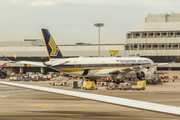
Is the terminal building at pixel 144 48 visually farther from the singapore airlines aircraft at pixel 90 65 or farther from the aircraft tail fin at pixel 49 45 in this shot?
the aircraft tail fin at pixel 49 45

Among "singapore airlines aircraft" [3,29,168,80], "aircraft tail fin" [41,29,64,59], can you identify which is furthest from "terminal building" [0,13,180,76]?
"aircraft tail fin" [41,29,64,59]

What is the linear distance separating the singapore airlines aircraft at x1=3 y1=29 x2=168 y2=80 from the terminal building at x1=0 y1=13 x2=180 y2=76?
26532 mm

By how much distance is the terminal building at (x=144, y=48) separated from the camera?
9238cm

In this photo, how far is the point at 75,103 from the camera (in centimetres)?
2950

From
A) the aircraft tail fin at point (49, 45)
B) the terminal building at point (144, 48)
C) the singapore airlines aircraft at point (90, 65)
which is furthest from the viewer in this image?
the terminal building at point (144, 48)

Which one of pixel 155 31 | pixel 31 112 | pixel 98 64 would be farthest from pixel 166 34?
pixel 31 112

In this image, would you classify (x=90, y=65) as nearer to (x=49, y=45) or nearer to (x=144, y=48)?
(x=49, y=45)

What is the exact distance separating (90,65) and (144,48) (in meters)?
40.0

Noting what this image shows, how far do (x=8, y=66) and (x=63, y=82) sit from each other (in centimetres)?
5145

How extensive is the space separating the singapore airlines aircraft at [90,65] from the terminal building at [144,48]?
87.0 feet

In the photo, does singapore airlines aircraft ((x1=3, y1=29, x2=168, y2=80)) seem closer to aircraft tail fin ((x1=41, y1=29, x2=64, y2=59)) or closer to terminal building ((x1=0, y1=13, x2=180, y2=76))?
aircraft tail fin ((x1=41, y1=29, x2=64, y2=59))

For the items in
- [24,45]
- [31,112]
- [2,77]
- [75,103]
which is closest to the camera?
[31,112]

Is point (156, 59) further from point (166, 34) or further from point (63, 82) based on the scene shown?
point (63, 82)

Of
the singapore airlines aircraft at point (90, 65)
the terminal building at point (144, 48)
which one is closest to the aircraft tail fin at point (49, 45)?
the singapore airlines aircraft at point (90, 65)
